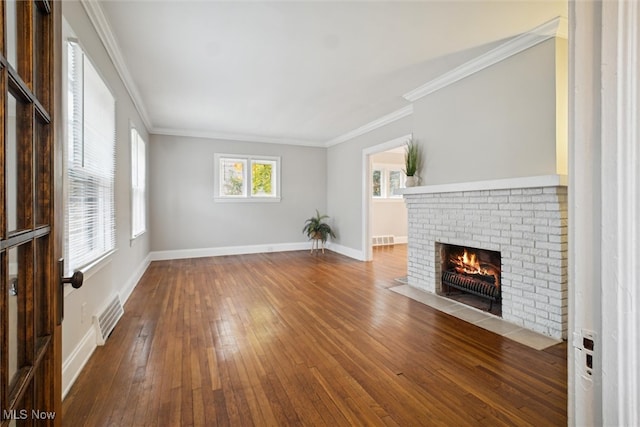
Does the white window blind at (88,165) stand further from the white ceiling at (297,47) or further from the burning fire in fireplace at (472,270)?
the burning fire in fireplace at (472,270)

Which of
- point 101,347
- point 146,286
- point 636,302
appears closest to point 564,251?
point 636,302

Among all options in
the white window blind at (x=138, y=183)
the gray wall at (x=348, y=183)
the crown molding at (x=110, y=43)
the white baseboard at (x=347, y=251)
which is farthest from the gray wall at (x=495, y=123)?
the white window blind at (x=138, y=183)

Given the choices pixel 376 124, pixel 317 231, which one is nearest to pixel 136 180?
pixel 317 231

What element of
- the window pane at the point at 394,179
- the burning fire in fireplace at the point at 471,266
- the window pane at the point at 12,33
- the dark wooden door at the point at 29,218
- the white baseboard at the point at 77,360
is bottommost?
the white baseboard at the point at 77,360

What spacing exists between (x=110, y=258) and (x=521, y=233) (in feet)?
12.9

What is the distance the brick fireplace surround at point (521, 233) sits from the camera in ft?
8.30

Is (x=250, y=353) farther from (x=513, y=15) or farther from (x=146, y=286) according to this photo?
(x=513, y=15)

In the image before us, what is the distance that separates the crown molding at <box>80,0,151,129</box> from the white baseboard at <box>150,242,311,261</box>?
3005 mm

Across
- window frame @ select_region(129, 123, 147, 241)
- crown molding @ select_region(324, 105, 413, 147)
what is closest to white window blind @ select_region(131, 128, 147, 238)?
window frame @ select_region(129, 123, 147, 241)

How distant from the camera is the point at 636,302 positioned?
0.45m

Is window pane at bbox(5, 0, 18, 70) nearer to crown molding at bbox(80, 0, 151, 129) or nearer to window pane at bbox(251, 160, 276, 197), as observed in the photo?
crown molding at bbox(80, 0, 151, 129)

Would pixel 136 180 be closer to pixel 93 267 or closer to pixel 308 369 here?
pixel 93 267

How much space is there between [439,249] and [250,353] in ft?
8.57

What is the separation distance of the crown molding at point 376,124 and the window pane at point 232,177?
218 cm
